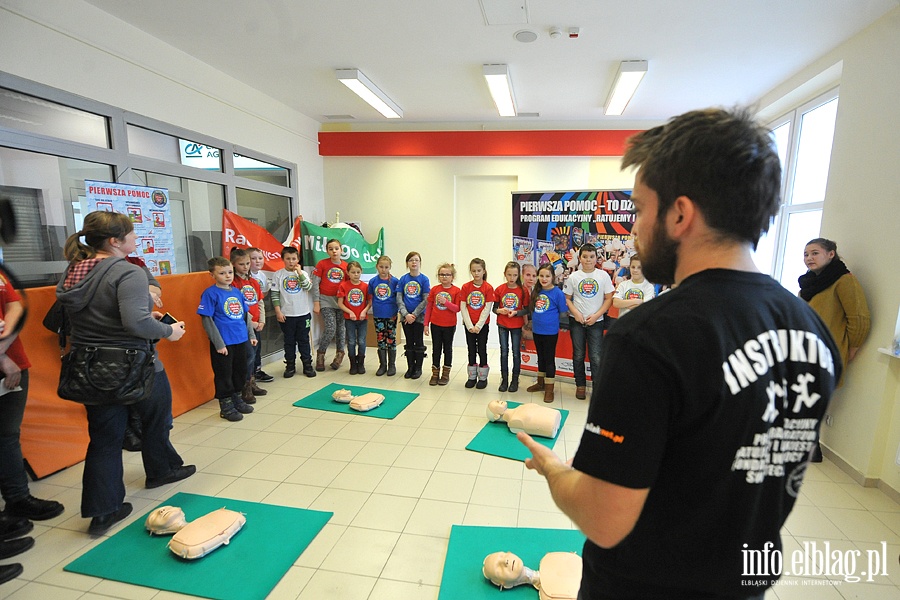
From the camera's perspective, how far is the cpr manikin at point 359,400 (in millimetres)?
4191

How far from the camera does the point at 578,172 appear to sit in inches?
260

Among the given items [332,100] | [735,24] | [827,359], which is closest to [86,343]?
[827,359]

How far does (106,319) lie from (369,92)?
3.91 metres

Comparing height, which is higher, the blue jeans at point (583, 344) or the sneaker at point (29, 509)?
the blue jeans at point (583, 344)

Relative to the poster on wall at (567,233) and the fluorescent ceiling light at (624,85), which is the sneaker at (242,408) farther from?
the fluorescent ceiling light at (624,85)

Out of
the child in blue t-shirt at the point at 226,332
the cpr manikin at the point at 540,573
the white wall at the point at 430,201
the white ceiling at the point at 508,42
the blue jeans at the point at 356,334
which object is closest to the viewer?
the cpr manikin at the point at 540,573

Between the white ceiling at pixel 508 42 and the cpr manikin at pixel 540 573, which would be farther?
the white ceiling at pixel 508 42

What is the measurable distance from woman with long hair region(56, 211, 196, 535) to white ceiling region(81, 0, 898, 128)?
6.99ft

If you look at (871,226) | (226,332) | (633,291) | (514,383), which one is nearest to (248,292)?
(226,332)

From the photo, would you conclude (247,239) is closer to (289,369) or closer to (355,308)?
(355,308)

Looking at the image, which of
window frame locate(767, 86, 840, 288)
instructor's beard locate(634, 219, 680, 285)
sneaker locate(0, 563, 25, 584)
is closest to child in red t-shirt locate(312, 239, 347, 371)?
sneaker locate(0, 563, 25, 584)

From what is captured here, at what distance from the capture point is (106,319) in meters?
2.27

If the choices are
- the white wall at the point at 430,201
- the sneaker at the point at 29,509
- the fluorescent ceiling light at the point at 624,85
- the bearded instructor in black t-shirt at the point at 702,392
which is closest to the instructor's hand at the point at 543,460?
the bearded instructor in black t-shirt at the point at 702,392

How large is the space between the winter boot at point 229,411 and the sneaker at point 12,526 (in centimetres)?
159
